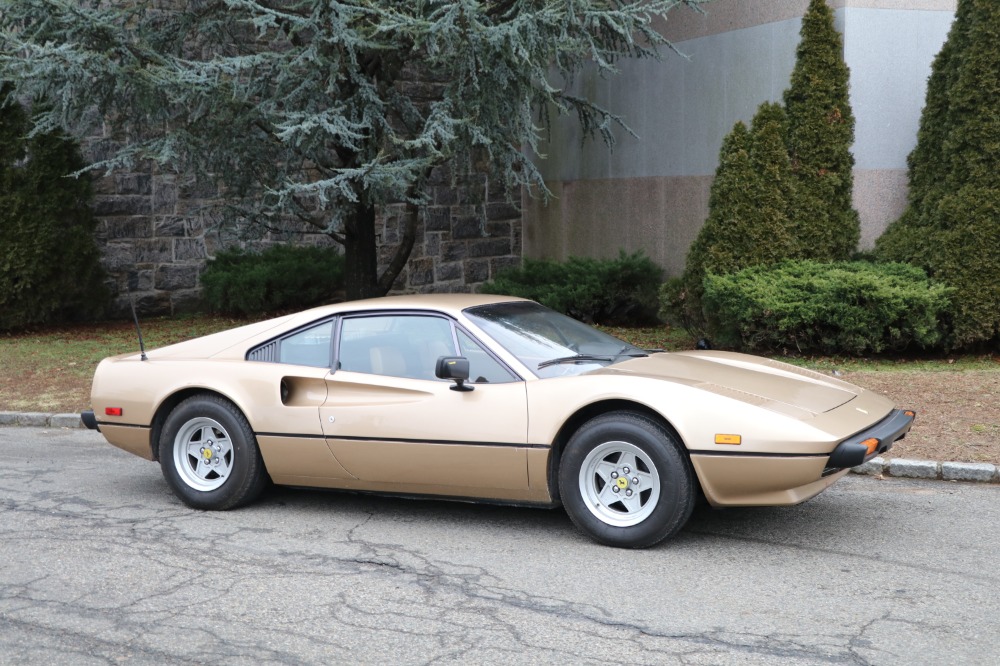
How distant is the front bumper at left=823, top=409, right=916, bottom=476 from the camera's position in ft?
17.0

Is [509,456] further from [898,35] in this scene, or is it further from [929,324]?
[898,35]

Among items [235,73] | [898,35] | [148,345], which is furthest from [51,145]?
[898,35]

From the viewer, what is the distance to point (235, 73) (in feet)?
38.0

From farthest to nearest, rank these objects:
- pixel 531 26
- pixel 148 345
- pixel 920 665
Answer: pixel 148 345
pixel 531 26
pixel 920 665

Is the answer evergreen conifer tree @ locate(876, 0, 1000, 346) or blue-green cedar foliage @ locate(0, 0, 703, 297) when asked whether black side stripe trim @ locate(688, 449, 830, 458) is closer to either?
blue-green cedar foliage @ locate(0, 0, 703, 297)

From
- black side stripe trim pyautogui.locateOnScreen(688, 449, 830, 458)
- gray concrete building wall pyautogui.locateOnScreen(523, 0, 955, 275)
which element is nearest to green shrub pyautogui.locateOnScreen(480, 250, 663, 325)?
gray concrete building wall pyautogui.locateOnScreen(523, 0, 955, 275)

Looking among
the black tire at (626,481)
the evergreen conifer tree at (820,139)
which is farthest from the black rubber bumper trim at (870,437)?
the evergreen conifer tree at (820,139)

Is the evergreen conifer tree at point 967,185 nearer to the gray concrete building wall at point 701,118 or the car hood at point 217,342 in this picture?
the gray concrete building wall at point 701,118

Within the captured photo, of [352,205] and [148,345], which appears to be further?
[148,345]

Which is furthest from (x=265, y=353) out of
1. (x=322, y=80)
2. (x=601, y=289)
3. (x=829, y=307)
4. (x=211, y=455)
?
(x=601, y=289)

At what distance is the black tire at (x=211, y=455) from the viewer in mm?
6395

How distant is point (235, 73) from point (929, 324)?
25.3 ft

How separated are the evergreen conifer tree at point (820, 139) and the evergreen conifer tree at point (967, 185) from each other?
800 millimetres

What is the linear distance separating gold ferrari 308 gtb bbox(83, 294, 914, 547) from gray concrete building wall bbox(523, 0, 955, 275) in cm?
692
